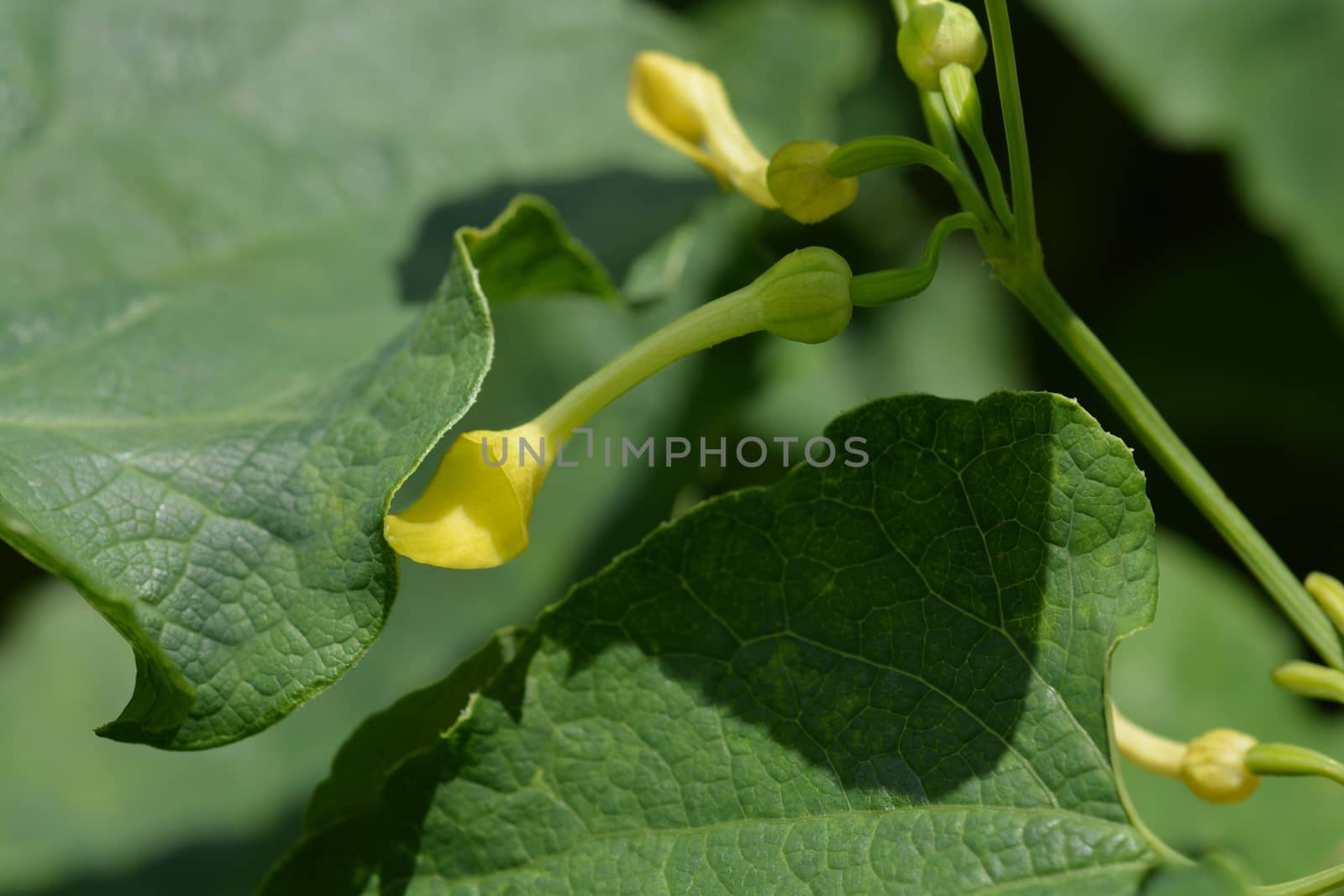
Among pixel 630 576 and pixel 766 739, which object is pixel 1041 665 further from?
pixel 630 576

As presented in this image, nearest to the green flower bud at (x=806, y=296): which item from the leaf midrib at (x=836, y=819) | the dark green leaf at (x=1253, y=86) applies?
the leaf midrib at (x=836, y=819)

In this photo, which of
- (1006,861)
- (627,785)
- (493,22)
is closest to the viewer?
(1006,861)

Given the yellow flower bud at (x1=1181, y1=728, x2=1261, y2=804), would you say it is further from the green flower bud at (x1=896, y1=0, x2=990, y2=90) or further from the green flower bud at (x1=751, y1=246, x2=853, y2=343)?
the green flower bud at (x1=896, y1=0, x2=990, y2=90)

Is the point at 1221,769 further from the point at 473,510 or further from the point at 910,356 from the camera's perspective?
the point at 910,356

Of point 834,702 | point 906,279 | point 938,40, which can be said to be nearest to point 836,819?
point 834,702

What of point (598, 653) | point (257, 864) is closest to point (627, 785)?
point (598, 653)
